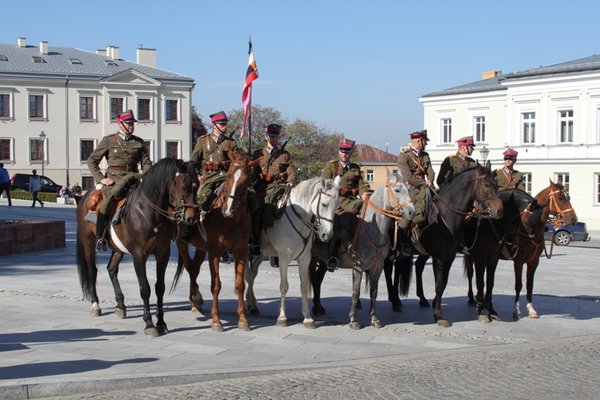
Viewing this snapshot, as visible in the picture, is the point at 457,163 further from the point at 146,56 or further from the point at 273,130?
the point at 146,56

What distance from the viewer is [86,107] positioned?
7138cm

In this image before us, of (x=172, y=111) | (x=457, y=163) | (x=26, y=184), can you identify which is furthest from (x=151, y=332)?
(x=172, y=111)

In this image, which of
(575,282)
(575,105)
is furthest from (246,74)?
(575,105)

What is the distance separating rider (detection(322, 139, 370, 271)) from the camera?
12.2 meters

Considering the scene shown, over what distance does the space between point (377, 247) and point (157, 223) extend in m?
3.27

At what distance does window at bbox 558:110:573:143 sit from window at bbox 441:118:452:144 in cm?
935

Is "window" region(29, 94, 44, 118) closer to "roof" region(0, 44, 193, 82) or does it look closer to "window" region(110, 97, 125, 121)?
"roof" region(0, 44, 193, 82)

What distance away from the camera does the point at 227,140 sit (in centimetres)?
1209

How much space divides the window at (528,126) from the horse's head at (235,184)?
152 feet

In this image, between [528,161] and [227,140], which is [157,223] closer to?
[227,140]

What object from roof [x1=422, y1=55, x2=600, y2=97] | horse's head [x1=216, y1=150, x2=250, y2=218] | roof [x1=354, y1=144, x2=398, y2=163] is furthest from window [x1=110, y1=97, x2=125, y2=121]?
horse's head [x1=216, y1=150, x2=250, y2=218]

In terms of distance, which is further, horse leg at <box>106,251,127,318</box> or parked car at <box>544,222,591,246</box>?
parked car at <box>544,222,591,246</box>

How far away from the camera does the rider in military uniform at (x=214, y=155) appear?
11492 mm

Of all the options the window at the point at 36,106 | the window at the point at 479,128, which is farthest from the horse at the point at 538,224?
the window at the point at 36,106
